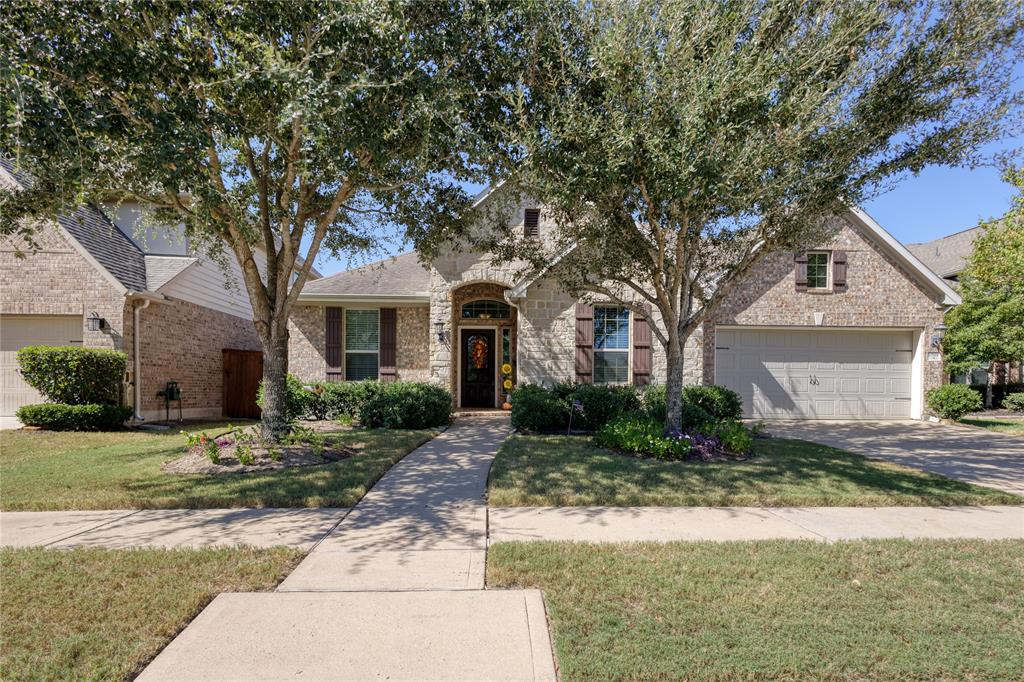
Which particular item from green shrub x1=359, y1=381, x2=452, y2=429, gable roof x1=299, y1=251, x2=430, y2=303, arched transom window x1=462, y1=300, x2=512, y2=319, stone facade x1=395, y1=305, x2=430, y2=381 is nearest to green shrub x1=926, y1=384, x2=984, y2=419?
arched transom window x1=462, y1=300, x2=512, y2=319

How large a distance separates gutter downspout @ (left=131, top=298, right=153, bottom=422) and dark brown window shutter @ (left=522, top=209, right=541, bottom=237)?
873 cm

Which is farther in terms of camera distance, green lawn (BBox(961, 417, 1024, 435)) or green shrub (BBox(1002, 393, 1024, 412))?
green shrub (BBox(1002, 393, 1024, 412))

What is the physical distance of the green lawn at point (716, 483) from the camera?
5.90m

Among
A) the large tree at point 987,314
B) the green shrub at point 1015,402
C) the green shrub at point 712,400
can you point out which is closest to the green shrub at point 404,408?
the green shrub at point 712,400

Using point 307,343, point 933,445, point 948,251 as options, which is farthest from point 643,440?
point 948,251

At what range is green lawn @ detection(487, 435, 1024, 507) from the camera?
590 centimetres

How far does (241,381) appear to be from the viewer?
15086mm

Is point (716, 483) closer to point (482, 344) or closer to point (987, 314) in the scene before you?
point (482, 344)

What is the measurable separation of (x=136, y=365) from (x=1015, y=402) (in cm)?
2486

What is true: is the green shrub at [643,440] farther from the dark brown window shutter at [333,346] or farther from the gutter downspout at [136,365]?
the gutter downspout at [136,365]

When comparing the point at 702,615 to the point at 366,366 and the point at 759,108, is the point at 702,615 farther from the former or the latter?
the point at 366,366

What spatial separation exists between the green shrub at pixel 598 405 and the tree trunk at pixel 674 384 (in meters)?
2.03

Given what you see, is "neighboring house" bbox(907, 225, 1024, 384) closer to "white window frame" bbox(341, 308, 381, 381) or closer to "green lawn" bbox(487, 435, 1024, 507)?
"green lawn" bbox(487, 435, 1024, 507)

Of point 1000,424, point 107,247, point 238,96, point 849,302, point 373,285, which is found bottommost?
point 1000,424
